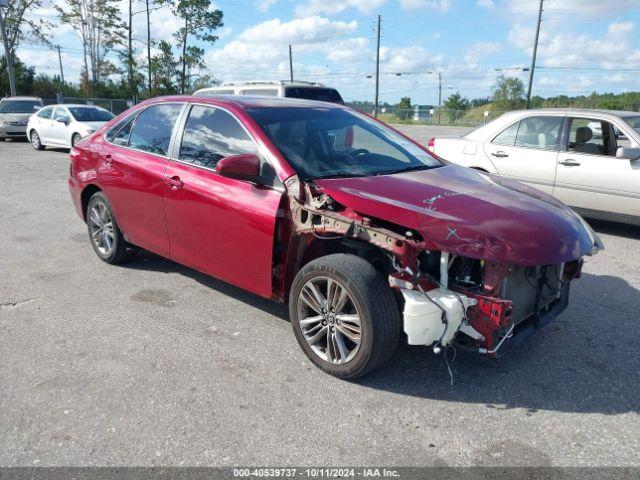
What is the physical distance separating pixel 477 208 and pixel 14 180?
1090 cm

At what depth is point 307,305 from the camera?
3.55 metres

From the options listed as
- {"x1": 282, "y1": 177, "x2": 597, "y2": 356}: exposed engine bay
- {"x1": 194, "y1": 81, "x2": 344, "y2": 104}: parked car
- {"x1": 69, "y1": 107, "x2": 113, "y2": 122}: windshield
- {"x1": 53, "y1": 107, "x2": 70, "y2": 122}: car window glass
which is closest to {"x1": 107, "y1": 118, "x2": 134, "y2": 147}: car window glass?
{"x1": 282, "y1": 177, "x2": 597, "y2": 356}: exposed engine bay

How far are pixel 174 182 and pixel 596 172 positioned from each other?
514 cm

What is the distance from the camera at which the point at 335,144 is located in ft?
14.0

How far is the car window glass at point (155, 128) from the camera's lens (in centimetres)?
468

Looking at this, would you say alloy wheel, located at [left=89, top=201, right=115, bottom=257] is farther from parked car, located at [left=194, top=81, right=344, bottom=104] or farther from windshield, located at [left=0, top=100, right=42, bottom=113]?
windshield, located at [left=0, top=100, right=42, bottom=113]

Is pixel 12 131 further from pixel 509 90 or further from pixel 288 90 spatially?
pixel 509 90

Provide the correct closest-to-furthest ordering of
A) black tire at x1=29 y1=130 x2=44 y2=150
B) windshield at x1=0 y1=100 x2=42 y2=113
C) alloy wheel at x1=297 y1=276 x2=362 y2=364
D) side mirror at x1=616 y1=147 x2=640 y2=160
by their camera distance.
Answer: alloy wheel at x1=297 y1=276 x2=362 y2=364, side mirror at x1=616 y1=147 x2=640 y2=160, black tire at x1=29 y1=130 x2=44 y2=150, windshield at x1=0 y1=100 x2=42 y2=113

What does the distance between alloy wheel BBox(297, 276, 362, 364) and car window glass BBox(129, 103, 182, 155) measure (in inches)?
78.5

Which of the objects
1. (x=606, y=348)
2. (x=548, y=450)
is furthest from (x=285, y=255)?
(x=606, y=348)

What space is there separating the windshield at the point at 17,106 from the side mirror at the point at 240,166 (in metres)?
20.7

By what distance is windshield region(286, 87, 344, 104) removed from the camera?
39.4ft

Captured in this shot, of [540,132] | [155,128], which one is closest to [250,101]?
[155,128]

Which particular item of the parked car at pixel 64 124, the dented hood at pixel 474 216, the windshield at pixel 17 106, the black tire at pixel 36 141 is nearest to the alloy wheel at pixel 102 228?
the dented hood at pixel 474 216
